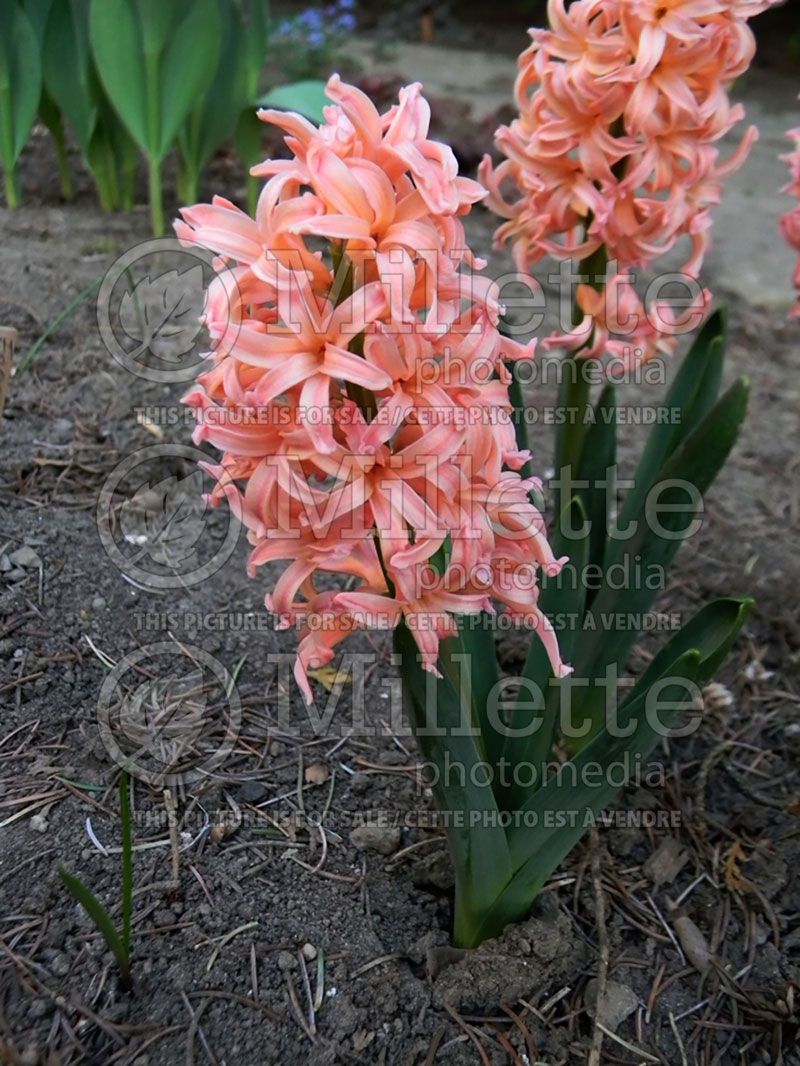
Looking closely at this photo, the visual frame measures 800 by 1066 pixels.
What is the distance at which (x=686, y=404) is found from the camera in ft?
6.32

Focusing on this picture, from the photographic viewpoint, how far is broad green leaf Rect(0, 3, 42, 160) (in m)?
3.02

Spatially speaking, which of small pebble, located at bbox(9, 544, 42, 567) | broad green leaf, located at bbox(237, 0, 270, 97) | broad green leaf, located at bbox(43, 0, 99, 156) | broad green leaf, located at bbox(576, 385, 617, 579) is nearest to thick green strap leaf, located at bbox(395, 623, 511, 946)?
broad green leaf, located at bbox(576, 385, 617, 579)

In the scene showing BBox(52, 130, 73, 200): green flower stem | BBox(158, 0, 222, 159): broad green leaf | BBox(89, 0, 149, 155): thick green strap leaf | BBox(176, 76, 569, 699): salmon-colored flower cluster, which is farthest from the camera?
BBox(52, 130, 73, 200): green flower stem

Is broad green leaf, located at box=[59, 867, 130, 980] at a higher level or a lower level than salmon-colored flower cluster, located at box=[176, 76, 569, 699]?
lower

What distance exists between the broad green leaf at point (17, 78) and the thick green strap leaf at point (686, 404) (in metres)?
2.33

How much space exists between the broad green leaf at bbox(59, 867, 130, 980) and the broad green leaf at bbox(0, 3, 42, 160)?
8.84ft

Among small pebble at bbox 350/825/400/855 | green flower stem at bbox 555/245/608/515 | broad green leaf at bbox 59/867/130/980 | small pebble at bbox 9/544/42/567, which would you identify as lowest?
small pebble at bbox 350/825/400/855

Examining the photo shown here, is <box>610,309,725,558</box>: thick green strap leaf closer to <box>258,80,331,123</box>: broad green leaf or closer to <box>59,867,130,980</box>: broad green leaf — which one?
<box>59,867,130,980</box>: broad green leaf

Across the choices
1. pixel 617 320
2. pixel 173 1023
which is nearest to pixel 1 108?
pixel 617 320

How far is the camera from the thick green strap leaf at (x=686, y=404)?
185cm

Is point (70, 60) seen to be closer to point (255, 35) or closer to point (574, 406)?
point (255, 35)

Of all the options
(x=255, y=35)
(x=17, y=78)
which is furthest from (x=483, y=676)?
(x=255, y=35)

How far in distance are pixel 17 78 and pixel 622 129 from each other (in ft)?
7.28

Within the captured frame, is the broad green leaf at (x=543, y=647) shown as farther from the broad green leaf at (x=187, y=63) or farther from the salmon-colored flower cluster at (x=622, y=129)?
the broad green leaf at (x=187, y=63)
